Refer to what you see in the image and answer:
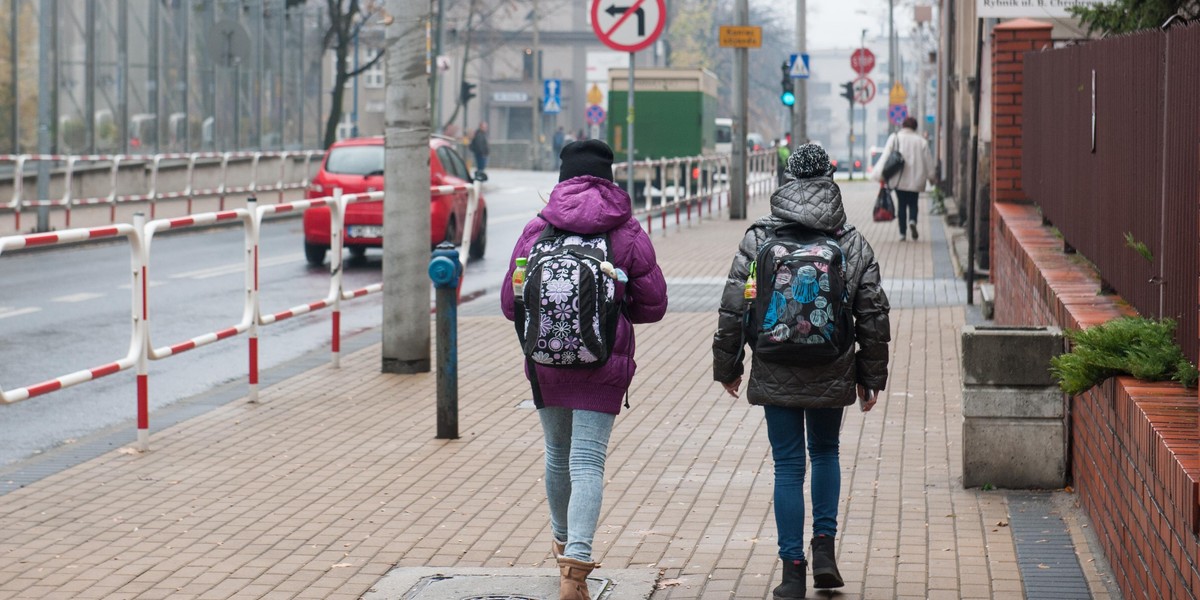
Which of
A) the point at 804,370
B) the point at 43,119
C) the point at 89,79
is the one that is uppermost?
the point at 89,79

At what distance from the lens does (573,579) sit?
576 cm

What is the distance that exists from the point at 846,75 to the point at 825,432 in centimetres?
18016

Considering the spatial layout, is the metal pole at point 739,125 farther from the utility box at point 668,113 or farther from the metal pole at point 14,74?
the metal pole at point 14,74

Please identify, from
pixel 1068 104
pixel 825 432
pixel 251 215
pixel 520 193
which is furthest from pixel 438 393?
pixel 520 193

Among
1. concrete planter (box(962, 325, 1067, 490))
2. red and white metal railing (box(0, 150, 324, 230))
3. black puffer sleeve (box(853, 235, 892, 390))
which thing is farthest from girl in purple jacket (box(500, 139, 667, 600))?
red and white metal railing (box(0, 150, 324, 230))

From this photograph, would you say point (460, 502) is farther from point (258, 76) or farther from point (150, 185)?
point (258, 76)

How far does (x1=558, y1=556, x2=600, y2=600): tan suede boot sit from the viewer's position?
5.73 metres

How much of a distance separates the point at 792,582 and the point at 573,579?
0.72 meters

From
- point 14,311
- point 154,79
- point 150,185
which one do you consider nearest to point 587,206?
point 14,311

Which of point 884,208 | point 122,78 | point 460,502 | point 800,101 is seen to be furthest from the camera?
point 800,101

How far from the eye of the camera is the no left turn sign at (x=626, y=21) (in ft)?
57.6

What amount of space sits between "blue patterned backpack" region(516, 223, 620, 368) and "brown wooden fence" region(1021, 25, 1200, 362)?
1.78 metres

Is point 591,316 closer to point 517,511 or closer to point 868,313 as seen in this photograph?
point 868,313

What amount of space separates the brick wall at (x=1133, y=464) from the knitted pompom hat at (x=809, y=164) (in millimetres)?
1174
